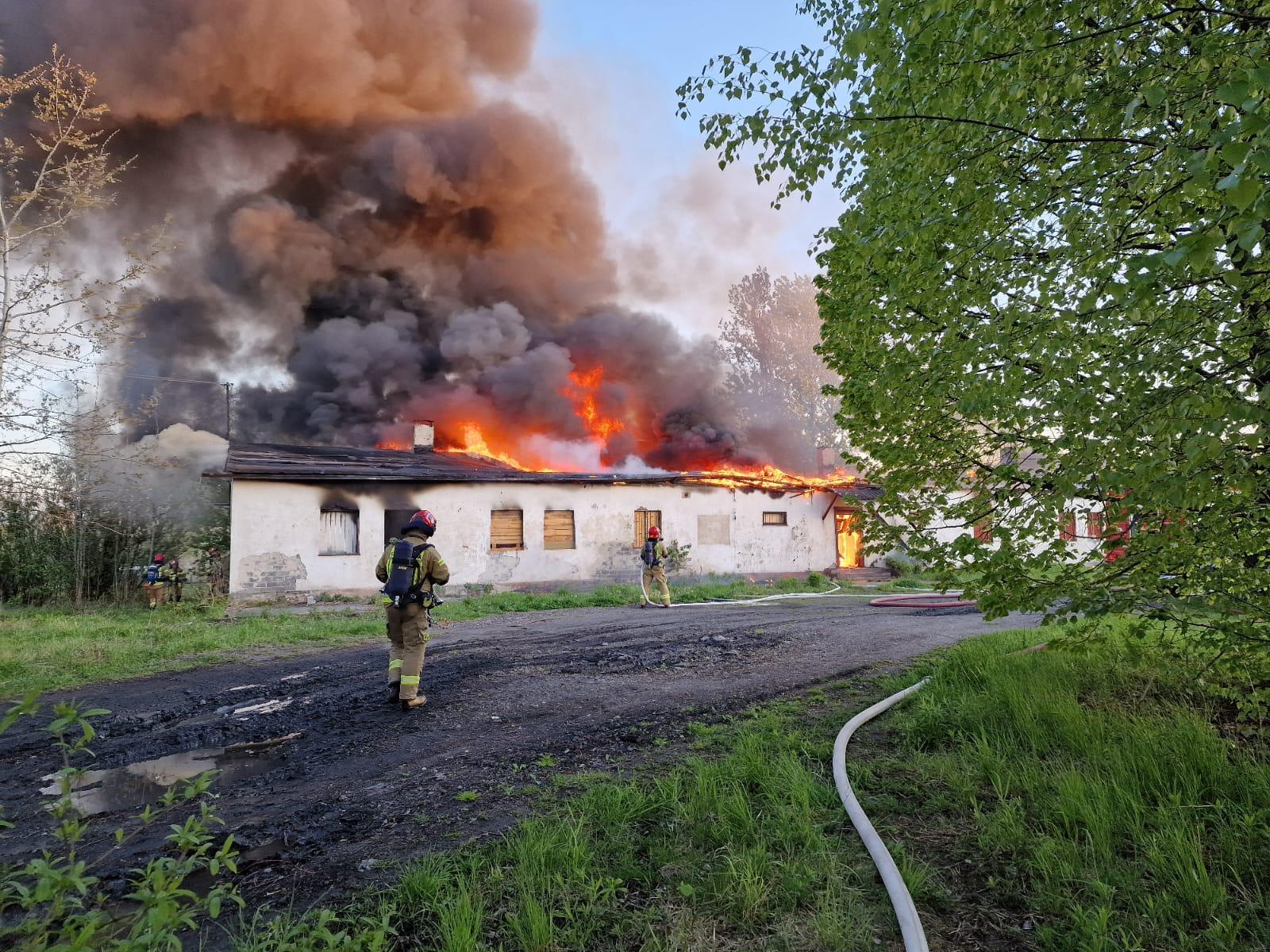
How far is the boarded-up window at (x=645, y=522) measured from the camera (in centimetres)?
1814

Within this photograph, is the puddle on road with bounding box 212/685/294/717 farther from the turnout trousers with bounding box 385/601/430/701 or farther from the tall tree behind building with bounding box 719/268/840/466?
A: the tall tree behind building with bounding box 719/268/840/466

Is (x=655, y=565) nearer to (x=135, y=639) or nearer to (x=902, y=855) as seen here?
(x=135, y=639)

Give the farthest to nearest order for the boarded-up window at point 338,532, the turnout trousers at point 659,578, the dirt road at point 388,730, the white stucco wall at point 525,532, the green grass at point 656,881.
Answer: the boarded-up window at point 338,532, the white stucco wall at point 525,532, the turnout trousers at point 659,578, the dirt road at point 388,730, the green grass at point 656,881

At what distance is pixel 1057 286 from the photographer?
3.31m

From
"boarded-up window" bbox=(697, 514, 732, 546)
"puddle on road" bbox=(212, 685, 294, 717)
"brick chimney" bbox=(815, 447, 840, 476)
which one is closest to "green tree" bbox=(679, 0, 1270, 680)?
"puddle on road" bbox=(212, 685, 294, 717)

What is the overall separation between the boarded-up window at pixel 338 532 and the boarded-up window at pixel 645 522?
7.54 m

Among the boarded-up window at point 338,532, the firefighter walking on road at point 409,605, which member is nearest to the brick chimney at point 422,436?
the boarded-up window at point 338,532

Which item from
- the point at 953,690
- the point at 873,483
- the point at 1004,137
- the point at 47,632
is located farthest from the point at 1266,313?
the point at 47,632

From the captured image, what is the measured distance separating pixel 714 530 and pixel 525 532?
5872mm

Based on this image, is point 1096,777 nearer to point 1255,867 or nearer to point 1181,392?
point 1255,867

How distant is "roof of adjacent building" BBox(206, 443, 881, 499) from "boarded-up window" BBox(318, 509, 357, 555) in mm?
832

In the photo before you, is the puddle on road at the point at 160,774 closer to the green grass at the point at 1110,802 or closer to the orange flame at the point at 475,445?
the green grass at the point at 1110,802

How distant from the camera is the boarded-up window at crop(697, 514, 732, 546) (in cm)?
1894

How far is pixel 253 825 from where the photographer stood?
337cm
